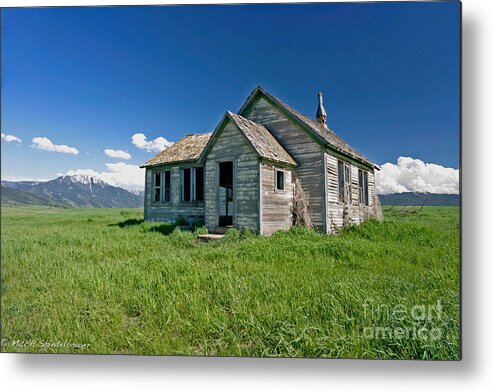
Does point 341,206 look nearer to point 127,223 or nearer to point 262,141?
point 262,141

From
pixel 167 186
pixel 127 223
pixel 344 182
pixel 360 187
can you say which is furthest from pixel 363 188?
pixel 127 223

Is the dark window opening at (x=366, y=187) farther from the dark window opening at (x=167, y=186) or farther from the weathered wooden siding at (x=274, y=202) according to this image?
the dark window opening at (x=167, y=186)

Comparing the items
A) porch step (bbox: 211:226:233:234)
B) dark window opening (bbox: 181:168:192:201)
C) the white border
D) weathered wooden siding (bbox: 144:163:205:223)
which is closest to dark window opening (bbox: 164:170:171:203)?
weathered wooden siding (bbox: 144:163:205:223)

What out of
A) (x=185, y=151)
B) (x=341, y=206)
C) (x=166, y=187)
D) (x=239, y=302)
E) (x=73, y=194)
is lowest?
(x=239, y=302)

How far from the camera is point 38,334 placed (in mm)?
2805

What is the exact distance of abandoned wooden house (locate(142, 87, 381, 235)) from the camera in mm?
7043

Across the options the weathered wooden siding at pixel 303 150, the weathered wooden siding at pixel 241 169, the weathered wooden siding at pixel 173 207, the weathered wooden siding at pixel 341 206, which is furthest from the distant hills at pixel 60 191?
the weathered wooden siding at pixel 341 206

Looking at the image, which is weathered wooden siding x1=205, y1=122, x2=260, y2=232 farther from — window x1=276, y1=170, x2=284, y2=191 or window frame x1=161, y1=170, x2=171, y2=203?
window frame x1=161, y1=170, x2=171, y2=203

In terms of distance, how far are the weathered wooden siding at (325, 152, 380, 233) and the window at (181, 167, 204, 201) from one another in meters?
4.99

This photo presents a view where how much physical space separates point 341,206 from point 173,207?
6763 millimetres

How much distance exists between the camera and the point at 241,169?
7.17 meters

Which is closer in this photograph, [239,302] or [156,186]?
[239,302]

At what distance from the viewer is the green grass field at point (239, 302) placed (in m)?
2.56

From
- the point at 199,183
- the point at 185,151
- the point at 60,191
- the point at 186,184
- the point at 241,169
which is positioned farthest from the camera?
the point at 185,151
